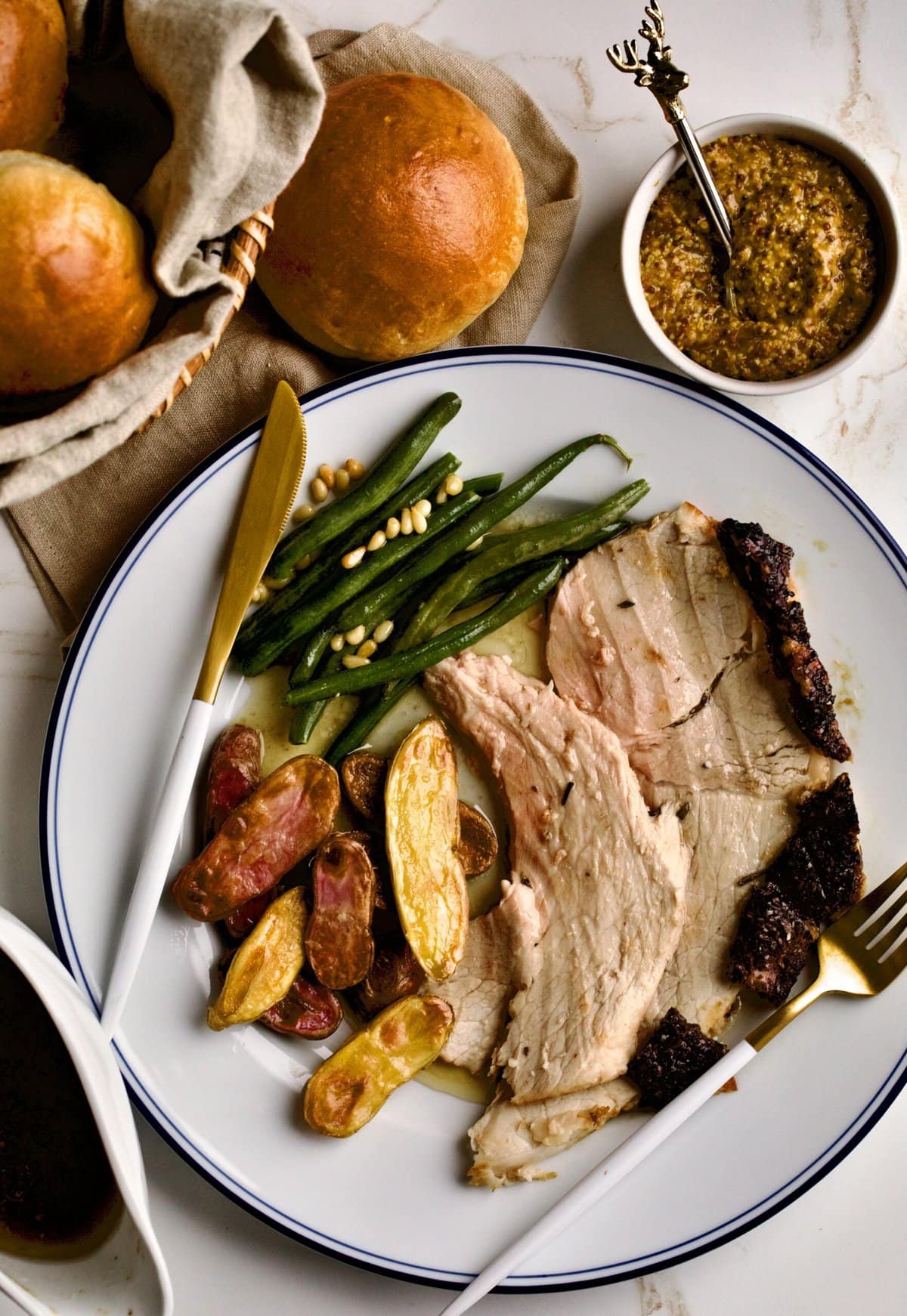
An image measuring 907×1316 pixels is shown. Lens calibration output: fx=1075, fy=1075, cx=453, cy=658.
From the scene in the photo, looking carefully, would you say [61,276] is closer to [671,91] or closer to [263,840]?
[263,840]

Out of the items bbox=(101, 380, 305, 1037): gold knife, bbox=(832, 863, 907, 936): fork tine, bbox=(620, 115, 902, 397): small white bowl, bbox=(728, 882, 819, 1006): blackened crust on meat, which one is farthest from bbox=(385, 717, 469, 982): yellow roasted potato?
bbox=(620, 115, 902, 397): small white bowl

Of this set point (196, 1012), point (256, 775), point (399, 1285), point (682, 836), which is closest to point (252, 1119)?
point (196, 1012)

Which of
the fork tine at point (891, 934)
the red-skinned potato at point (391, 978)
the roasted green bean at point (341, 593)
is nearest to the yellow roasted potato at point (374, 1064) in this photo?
the red-skinned potato at point (391, 978)

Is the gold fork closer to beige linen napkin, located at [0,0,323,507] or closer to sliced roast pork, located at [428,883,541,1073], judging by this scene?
sliced roast pork, located at [428,883,541,1073]

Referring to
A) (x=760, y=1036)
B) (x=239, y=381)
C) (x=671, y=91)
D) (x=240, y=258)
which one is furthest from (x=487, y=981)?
(x=671, y=91)

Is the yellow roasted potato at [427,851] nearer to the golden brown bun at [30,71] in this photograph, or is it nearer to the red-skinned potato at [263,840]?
the red-skinned potato at [263,840]

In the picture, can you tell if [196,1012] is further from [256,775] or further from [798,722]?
[798,722]
